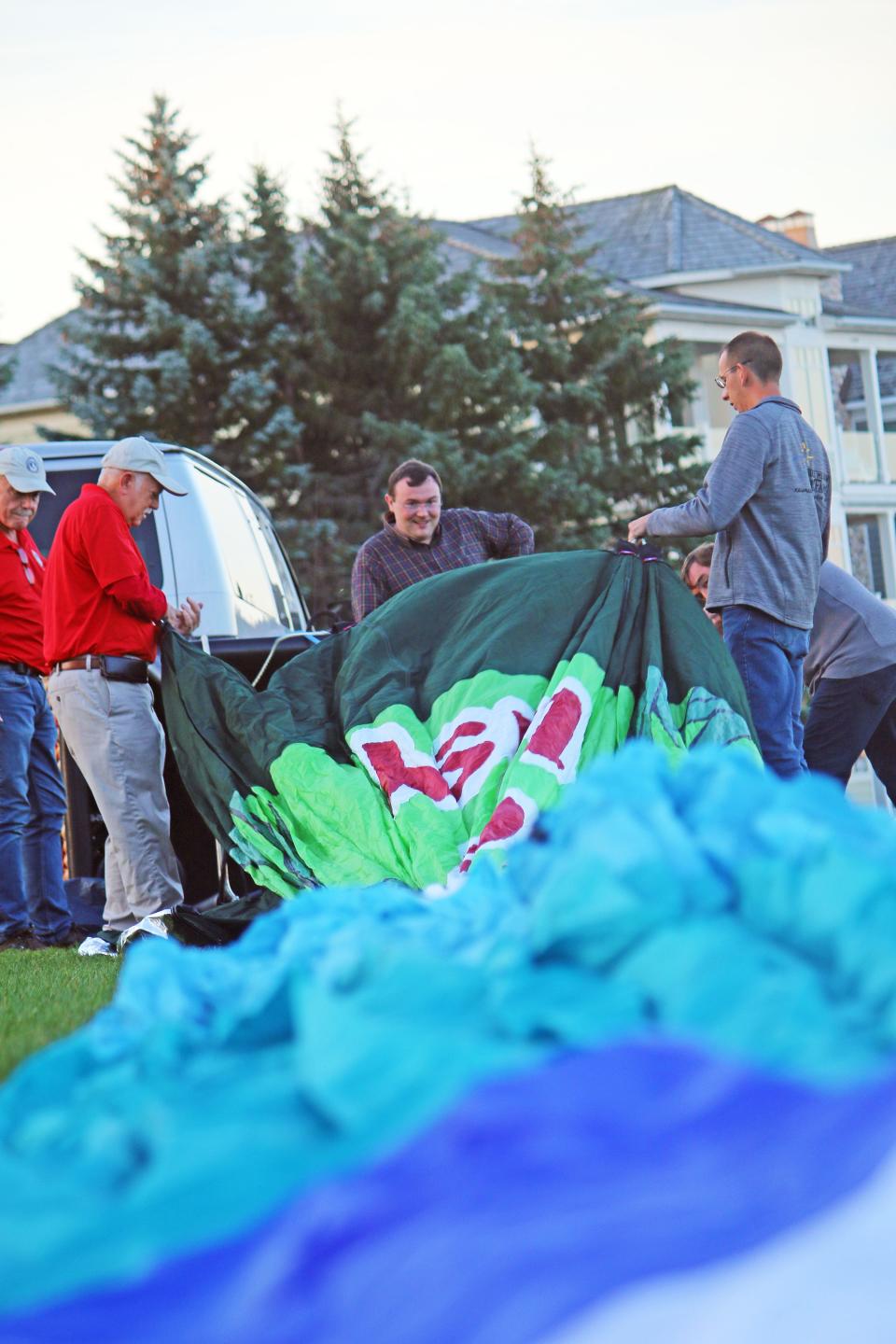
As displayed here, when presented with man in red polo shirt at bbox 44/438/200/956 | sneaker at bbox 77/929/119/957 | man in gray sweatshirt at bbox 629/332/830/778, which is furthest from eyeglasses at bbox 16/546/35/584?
man in gray sweatshirt at bbox 629/332/830/778

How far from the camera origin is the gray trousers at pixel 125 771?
5.78m

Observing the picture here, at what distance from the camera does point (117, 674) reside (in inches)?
228

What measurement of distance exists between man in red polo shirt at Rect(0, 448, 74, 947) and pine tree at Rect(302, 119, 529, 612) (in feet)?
43.4

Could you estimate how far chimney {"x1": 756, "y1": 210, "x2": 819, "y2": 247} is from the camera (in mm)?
32438

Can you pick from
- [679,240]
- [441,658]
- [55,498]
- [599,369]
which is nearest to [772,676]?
[441,658]

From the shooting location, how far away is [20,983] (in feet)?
15.6

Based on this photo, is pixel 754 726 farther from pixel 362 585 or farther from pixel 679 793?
pixel 679 793

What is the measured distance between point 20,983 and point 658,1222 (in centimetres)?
355

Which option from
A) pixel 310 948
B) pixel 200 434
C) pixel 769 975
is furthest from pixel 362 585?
pixel 200 434

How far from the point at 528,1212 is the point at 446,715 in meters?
3.37

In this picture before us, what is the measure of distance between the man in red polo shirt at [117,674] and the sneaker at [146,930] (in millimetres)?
141

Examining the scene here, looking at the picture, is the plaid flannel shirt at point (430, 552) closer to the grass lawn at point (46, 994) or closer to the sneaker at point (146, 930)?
the sneaker at point (146, 930)

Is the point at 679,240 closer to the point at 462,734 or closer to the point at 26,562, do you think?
the point at 26,562

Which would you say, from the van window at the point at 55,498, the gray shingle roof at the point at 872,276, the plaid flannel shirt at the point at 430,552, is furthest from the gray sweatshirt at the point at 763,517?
the gray shingle roof at the point at 872,276
